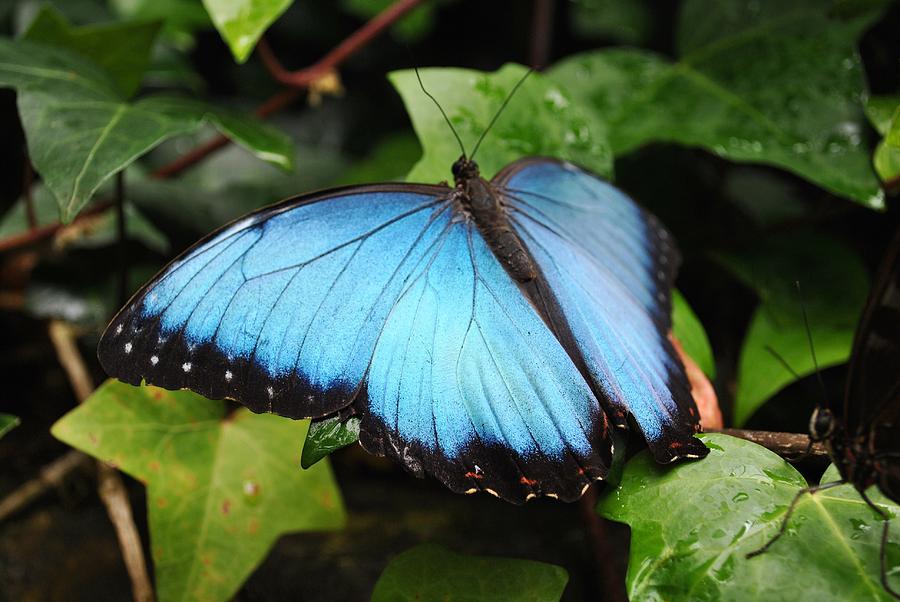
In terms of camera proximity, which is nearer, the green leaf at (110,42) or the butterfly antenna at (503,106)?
the butterfly antenna at (503,106)

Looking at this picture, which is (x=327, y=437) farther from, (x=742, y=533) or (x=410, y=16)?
(x=410, y=16)

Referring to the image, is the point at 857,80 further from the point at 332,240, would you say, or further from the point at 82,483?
the point at 82,483

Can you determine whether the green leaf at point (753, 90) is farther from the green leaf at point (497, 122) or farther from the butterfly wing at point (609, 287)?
the butterfly wing at point (609, 287)

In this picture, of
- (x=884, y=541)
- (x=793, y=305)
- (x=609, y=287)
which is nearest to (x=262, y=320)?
(x=609, y=287)

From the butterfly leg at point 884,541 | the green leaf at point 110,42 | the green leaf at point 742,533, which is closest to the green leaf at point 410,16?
the green leaf at point 110,42

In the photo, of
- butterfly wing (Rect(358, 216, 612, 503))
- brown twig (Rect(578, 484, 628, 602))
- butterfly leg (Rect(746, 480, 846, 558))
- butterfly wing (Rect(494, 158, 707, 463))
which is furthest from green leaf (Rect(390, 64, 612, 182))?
butterfly leg (Rect(746, 480, 846, 558))

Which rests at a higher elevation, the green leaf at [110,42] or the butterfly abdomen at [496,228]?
the green leaf at [110,42]

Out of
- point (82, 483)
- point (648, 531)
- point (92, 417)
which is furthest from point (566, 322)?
point (82, 483)
